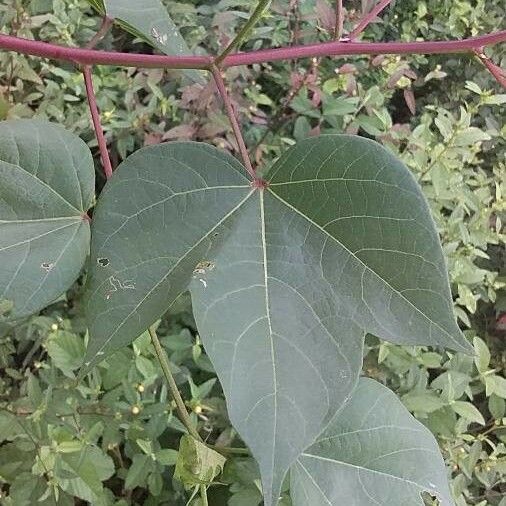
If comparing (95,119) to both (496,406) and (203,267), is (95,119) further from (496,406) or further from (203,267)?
(496,406)

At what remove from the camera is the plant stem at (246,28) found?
0.43 meters

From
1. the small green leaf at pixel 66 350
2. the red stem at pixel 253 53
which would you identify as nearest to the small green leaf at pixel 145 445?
the small green leaf at pixel 66 350

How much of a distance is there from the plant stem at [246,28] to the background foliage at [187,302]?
43cm

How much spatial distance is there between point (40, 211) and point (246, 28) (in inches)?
8.4

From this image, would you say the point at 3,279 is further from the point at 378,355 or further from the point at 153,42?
the point at 378,355

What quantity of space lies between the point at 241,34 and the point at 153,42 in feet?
0.56

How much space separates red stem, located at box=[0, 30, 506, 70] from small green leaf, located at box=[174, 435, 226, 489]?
0.30 metres

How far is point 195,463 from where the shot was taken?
580 millimetres

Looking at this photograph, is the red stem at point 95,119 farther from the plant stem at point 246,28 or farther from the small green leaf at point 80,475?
the small green leaf at point 80,475

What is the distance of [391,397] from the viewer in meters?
0.65

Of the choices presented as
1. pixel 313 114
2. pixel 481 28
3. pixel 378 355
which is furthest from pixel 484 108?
pixel 378 355

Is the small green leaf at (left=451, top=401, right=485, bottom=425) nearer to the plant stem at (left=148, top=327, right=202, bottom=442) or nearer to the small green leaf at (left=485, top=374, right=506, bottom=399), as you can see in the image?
the small green leaf at (left=485, top=374, right=506, bottom=399)

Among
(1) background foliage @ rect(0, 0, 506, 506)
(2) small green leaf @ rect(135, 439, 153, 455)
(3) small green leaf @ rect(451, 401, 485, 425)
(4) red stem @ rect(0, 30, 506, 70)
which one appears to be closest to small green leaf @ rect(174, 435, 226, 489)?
(1) background foliage @ rect(0, 0, 506, 506)

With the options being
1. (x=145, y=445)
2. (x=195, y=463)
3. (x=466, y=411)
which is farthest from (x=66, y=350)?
(x=466, y=411)
